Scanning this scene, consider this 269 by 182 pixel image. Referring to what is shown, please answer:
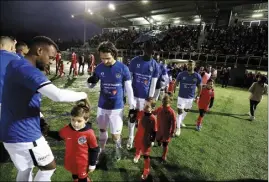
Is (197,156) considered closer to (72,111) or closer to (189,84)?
(189,84)

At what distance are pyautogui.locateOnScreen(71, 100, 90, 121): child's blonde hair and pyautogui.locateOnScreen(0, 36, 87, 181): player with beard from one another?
35cm

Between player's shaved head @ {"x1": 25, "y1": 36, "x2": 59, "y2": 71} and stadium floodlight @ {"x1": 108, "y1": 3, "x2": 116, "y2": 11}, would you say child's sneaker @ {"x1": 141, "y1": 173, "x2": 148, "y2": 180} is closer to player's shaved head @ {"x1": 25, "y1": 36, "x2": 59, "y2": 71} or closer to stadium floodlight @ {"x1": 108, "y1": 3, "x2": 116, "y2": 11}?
player's shaved head @ {"x1": 25, "y1": 36, "x2": 59, "y2": 71}

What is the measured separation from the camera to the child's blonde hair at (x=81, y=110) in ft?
9.11

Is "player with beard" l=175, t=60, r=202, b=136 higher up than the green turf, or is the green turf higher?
"player with beard" l=175, t=60, r=202, b=136

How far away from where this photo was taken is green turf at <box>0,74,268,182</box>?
4.19m

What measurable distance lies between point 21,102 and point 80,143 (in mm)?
1024

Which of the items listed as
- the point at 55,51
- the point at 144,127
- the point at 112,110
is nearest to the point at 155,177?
the point at 144,127

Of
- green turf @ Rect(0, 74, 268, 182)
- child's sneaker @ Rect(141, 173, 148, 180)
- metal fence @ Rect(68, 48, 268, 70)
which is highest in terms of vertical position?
metal fence @ Rect(68, 48, 268, 70)

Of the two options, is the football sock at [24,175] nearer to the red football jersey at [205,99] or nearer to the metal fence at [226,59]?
the red football jersey at [205,99]

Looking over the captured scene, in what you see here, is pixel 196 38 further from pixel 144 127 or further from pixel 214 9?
pixel 144 127

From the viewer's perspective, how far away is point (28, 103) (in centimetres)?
235

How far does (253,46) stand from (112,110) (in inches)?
961

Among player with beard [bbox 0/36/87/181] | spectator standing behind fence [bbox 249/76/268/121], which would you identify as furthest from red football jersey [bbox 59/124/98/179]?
spectator standing behind fence [bbox 249/76/268/121]

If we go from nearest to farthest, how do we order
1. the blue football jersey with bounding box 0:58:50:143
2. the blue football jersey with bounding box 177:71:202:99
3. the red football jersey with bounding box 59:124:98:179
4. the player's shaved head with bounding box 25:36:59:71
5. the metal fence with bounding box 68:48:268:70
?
the blue football jersey with bounding box 0:58:50:143, the player's shaved head with bounding box 25:36:59:71, the red football jersey with bounding box 59:124:98:179, the blue football jersey with bounding box 177:71:202:99, the metal fence with bounding box 68:48:268:70
